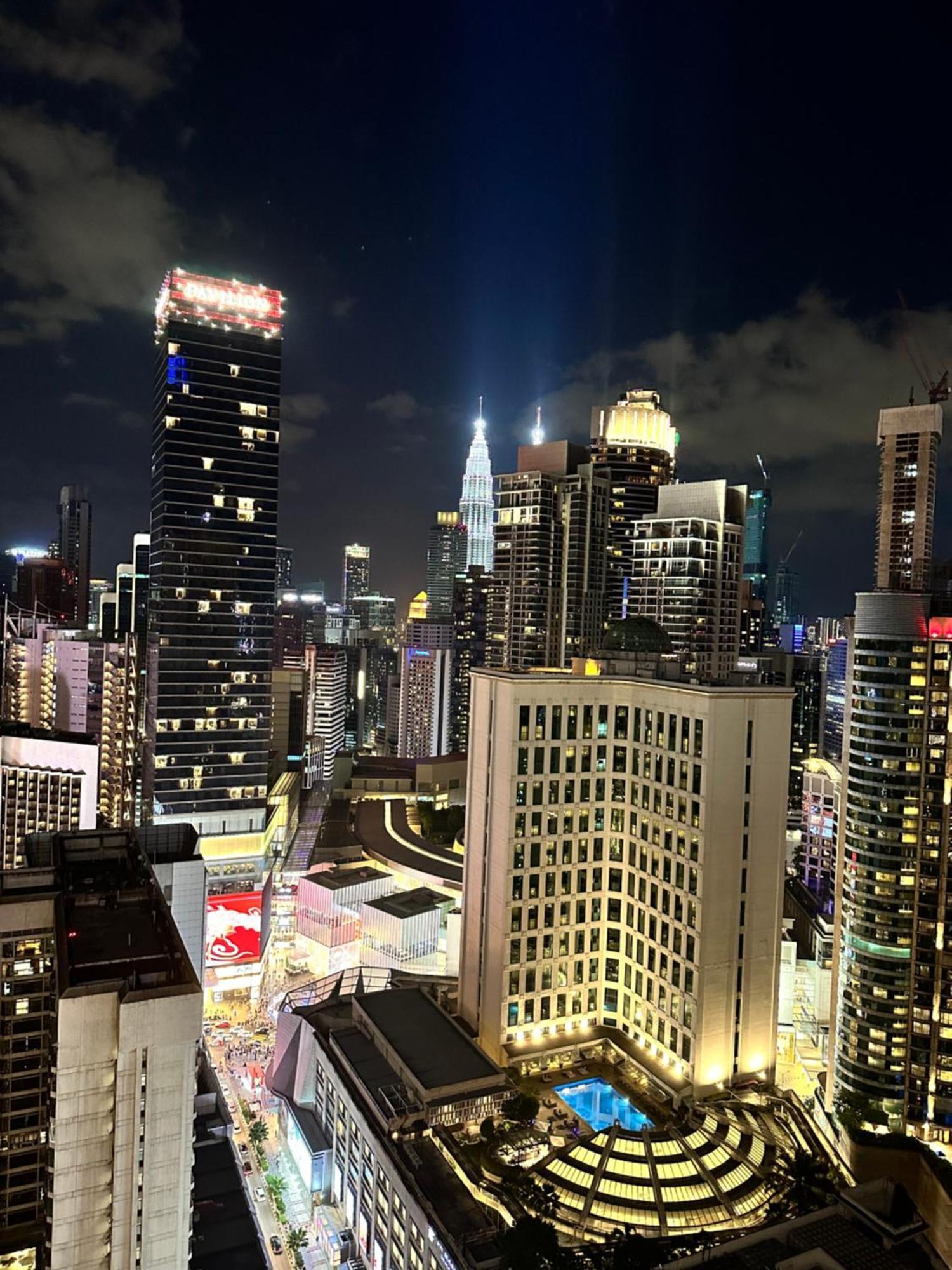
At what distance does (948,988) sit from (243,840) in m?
77.6

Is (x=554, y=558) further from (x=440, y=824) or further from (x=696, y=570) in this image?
(x=440, y=824)

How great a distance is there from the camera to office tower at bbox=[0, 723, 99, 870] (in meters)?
91.0

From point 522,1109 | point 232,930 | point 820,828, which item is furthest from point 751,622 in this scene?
point 522,1109

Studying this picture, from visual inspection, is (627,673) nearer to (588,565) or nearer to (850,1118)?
(850,1118)

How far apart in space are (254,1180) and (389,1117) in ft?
76.2

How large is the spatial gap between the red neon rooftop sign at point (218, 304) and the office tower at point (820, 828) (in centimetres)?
9834

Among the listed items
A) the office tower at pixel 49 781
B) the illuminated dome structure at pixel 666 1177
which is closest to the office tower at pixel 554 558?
the office tower at pixel 49 781

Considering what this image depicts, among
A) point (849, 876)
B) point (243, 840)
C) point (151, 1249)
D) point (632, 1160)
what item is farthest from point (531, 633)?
point (151, 1249)

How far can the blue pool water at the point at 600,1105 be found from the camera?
44.1 meters

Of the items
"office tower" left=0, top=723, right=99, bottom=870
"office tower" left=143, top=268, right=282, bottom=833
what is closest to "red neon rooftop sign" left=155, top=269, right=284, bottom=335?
"office tower" left=143, top=268, right=282, bottom=833

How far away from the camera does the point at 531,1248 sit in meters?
32.3

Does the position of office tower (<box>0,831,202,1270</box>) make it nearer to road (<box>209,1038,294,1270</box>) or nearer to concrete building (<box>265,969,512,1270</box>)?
concrete building (<box>265,969,512,1270</box>)

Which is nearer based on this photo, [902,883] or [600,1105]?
[600,1105]

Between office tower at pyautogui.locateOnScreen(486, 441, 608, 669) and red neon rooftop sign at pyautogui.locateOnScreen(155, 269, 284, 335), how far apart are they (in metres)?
53.1
